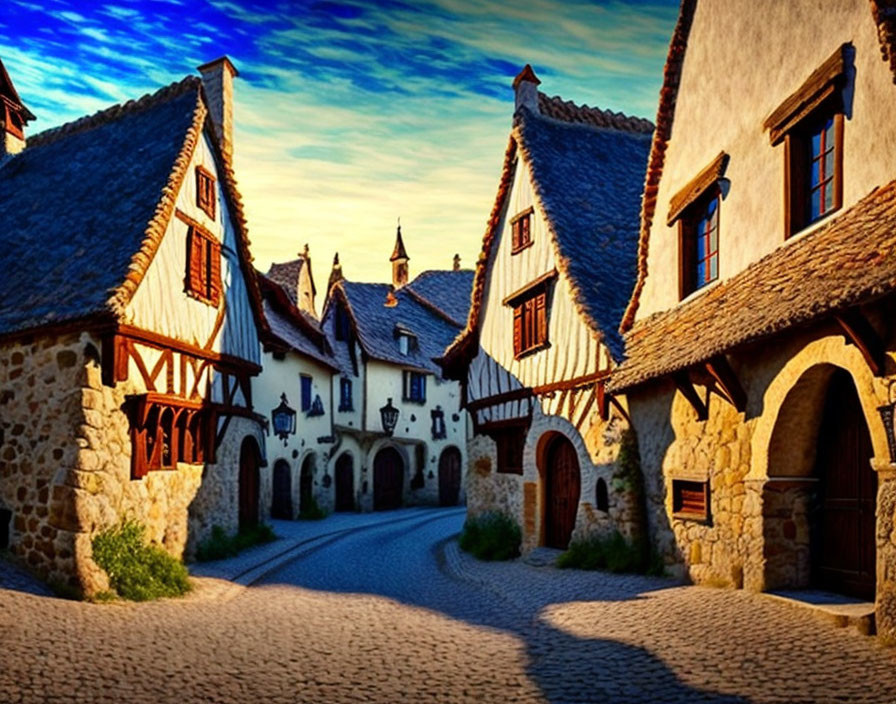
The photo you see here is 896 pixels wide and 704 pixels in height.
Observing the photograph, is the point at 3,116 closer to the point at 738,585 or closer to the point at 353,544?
the point at 353,544

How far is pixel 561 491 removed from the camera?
1430cm

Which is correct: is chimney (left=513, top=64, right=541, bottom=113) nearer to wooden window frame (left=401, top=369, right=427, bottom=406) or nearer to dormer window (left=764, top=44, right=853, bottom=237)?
dormer window (left=764, top=44, right=853, bottom=237)

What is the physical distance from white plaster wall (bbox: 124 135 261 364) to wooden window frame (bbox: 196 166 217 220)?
0.10m

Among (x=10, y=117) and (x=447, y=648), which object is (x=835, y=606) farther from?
(x=10, y=117)

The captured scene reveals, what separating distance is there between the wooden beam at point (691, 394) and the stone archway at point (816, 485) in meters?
1.57

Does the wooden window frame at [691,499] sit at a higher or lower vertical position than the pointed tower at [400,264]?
lower

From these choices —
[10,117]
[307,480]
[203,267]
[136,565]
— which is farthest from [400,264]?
[136,565]

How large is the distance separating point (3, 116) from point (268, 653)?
15.3 m

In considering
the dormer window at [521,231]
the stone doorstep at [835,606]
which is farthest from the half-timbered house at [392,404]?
the stone doorstep at [835,606]

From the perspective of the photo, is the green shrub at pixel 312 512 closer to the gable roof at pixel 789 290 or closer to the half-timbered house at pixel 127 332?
the half-timbered house at pixel 127 332

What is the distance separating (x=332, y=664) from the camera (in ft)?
24.4

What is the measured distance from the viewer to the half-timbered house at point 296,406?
23.2 m

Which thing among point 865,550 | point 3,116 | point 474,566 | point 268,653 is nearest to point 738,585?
point 865,550

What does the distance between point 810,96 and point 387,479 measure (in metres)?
24.6
